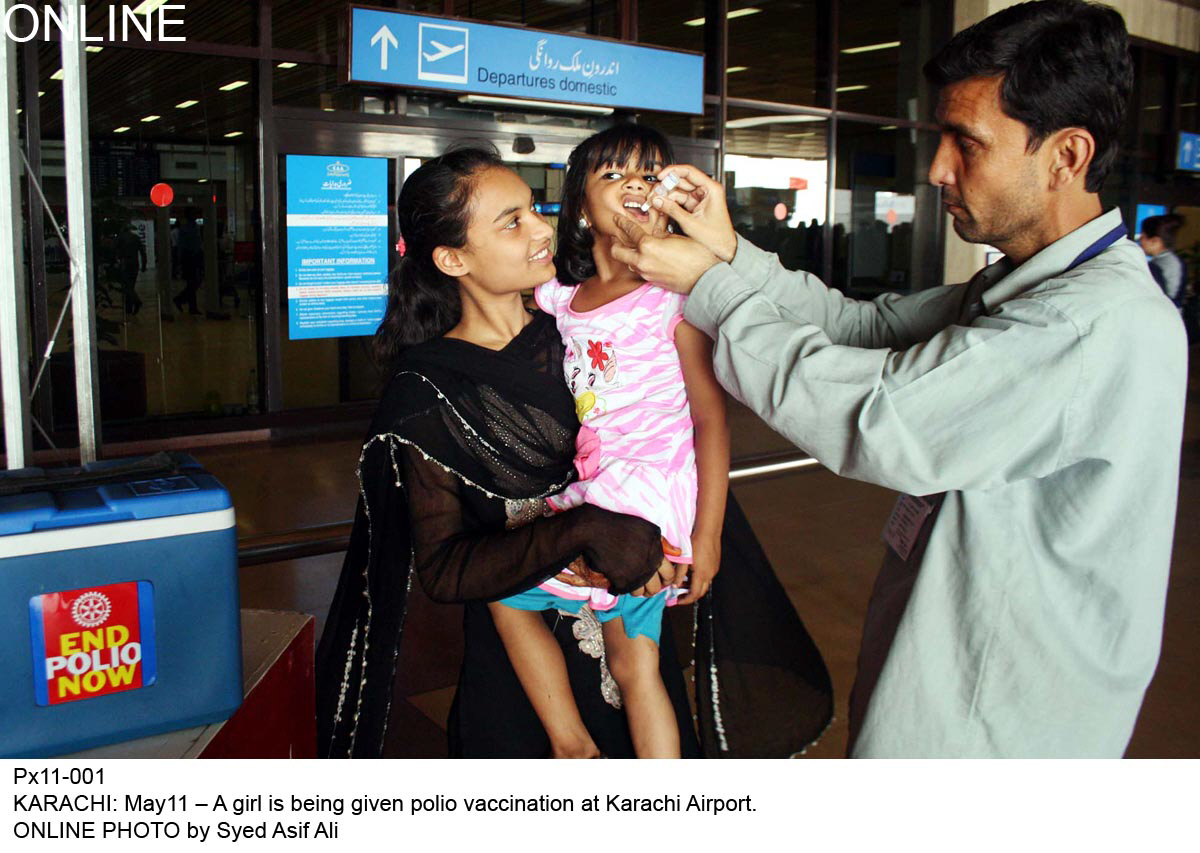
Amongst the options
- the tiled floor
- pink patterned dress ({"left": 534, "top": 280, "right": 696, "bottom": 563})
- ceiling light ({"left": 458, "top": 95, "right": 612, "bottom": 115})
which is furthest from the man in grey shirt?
ceiling light ({"left": 458, "top": 95, "right": 612, "bottom": 115})

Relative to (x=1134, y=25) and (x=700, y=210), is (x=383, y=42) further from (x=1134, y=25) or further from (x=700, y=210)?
(x=1134, y=25)

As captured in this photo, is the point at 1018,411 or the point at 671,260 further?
the point at 671,260

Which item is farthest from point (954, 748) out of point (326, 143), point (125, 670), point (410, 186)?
point (326, 143)

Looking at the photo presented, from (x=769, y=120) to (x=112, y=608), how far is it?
8667 mm

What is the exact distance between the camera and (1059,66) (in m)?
1.33

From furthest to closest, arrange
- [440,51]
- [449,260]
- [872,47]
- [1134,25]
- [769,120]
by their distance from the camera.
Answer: [1134,25]
[872,47]
[769,120]
[440,51]
[449,260]

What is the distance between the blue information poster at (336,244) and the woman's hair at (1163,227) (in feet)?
18.3

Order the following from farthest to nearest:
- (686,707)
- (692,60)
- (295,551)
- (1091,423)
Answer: (692,60)
(295,551)
(686,707)
(1091,423)

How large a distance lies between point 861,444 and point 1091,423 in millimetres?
285

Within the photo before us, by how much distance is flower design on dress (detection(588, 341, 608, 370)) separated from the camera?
6.09 ft

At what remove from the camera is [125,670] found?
134 centimetres

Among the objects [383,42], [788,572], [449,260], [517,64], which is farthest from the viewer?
[517,64]

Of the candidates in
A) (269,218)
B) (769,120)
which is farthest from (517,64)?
(769,120)
